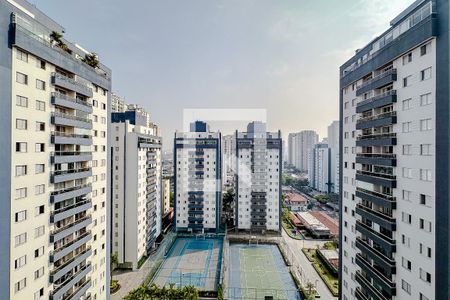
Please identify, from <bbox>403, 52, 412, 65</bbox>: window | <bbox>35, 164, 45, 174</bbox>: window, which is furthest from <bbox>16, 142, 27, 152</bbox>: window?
<bbox>403, 52, 412, 65</bbox>: window

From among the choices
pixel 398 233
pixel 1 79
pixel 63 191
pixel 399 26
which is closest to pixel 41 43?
pixel 1 79

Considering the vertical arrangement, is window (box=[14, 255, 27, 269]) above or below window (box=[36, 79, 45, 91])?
below

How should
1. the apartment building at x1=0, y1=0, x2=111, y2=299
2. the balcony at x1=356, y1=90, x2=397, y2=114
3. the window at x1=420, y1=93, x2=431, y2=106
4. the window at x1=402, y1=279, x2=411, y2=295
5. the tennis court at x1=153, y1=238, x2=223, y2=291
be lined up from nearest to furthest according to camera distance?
the apartment building at x1=0, y1=0, x2=111, y2=299 < the window at x1=420, y1=93, x2=431, y2=106 < the window at x1=402, y1=279, x2=411, y2=295 < the balcony at x1=356, y1=90, x2=397, y2=114 < the tennis court at x1=153, y1=238, x2=223, y2=291

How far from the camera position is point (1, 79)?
982 centimetres

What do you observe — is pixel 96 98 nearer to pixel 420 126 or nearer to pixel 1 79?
pixel 1 79

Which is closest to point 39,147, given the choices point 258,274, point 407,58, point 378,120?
point 378,120

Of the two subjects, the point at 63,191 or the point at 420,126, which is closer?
the point at 420,126

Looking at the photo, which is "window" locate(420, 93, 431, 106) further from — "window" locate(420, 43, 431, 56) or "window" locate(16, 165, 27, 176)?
"window" locate(16, 165, 27, 176)

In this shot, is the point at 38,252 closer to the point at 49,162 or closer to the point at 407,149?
the point at 49,162

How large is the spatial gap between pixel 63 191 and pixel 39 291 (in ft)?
15.3

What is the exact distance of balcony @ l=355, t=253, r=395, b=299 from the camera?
12.6 m

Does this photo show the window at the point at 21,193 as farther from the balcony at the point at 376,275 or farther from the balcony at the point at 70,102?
the balcony at the point at 376,275

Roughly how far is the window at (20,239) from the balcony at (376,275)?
55.2 feet

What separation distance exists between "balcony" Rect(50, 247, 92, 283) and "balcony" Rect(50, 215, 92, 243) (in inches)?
60.2
